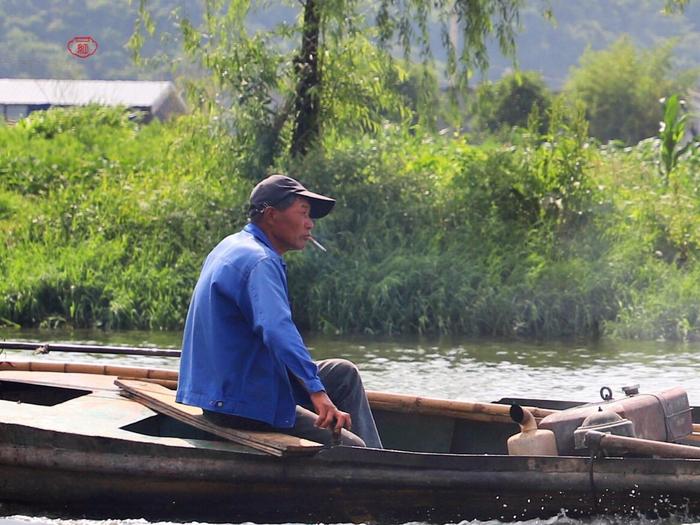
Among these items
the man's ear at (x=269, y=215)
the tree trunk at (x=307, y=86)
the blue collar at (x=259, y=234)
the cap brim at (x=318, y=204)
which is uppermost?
the tree trunk at (x=307, y=86)

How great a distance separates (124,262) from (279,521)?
340 inches

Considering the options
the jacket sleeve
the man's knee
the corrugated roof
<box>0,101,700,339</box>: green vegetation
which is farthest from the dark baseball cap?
the corrugated roof

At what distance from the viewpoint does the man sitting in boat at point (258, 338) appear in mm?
5875

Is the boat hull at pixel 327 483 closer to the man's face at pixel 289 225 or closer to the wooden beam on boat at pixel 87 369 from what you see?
the man's face at pixel 289 225

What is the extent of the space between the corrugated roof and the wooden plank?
12.1 m

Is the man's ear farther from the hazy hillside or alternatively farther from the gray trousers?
the hazy hillside

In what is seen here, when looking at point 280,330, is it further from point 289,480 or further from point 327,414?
point 289,480

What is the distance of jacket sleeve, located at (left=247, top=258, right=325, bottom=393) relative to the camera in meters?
5.82

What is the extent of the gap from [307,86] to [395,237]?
2.06 meters

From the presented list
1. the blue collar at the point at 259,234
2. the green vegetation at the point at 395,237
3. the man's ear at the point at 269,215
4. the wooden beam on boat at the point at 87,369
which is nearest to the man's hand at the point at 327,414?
the blue collar at the point at 259,234

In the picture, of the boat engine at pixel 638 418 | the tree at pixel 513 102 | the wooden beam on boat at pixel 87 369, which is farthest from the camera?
the tree at pixel 513 102

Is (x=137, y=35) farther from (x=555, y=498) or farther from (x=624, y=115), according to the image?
(x=624, y=115)

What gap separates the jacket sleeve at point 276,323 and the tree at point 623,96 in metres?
21.4

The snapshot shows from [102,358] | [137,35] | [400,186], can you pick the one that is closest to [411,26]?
[400,186]
